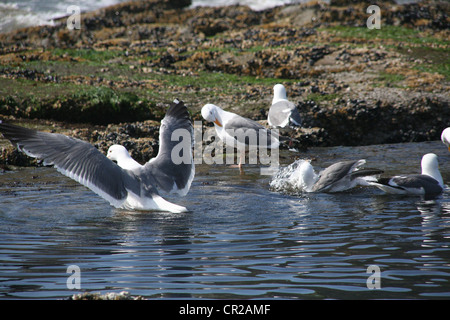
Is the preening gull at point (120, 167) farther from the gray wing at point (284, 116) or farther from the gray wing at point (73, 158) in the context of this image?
the gray wing at point (284, 116)

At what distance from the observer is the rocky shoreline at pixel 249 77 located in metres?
13.4

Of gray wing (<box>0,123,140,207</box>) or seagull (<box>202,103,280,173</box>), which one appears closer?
gray wing (<box>0,123,140,207</box>)

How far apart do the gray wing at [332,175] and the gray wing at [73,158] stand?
3192mm

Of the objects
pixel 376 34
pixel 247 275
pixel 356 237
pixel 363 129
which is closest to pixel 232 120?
pixel 363 129

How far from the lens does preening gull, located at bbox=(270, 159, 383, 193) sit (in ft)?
30.4

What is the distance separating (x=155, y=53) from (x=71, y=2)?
25925mm

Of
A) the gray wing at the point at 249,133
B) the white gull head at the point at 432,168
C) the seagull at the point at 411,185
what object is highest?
the gray wing at the point at 249,133

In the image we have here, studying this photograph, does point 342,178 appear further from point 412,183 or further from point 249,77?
point 249,77

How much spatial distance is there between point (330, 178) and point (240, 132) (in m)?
2.57

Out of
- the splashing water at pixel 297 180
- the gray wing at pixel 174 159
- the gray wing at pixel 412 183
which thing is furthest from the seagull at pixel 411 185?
the gray wing at pixel 174 159

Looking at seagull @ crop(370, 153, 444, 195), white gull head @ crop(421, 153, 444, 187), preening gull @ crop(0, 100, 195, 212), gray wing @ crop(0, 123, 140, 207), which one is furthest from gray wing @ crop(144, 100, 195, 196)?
white gull head @ crop(421, 153, 444, 187)

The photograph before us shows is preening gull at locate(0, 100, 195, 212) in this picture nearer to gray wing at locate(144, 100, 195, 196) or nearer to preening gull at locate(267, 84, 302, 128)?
gray wing at locate(144, 100, 195, 196)

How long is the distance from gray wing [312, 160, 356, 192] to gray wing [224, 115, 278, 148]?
203 cm

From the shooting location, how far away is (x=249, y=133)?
1126 cm
